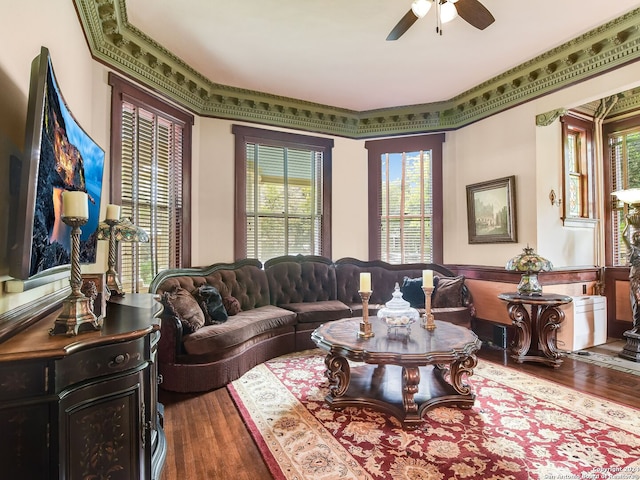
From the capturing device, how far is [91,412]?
1324 millimetres

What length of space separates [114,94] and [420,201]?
4233 mm

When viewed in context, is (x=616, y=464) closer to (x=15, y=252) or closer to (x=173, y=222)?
(x=15, y=252)

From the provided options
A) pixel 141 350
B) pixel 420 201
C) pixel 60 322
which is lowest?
pixel 141 350

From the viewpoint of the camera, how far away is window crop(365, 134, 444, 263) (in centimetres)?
535

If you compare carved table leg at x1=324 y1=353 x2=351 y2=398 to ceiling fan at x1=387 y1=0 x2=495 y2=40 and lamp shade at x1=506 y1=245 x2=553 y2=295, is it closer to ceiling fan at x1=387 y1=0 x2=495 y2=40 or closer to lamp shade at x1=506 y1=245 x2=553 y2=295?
lamp shade at x1=506 y1=245 x2=553 y2=295

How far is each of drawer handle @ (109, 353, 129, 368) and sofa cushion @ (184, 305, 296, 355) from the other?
5.45 feet

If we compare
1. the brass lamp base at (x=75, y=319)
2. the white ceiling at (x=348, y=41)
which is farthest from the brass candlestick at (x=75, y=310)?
the white ceiling at (x=348, y=41)

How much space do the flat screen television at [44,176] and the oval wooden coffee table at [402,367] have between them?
1.93 meters

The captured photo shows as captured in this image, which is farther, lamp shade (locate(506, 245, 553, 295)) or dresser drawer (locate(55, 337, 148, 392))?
lamp shade (locate(506, 245, 553, 295))

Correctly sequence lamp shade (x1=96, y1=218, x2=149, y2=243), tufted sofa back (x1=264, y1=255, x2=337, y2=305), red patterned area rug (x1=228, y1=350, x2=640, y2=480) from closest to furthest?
Answer: red patterned area rug (x1=228, y1=350, x2=640, y2=480)
lamp shade (x1=96, y1=218, x2=149, y2=243)
tufted sofa back (x1=264, y1=255, x2=337, y2=305)

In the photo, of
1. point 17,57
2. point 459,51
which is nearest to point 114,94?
point 17,57

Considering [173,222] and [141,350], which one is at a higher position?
[173,222]

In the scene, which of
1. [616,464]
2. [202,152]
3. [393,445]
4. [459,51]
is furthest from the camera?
[202,152]

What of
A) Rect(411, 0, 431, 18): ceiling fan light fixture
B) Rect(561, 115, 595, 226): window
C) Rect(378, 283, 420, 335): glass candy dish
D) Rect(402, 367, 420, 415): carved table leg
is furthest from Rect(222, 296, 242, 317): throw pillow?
Rect(561, 115, 595, 226): window
